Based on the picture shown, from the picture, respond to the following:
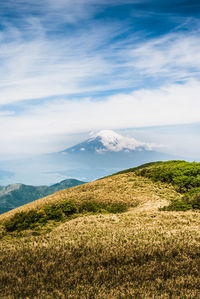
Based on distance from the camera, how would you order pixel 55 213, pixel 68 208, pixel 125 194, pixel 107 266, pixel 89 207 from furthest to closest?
pixel 125 194, pixel 89 207, pixel 68 208, pixel 55 213, pixel 107 266

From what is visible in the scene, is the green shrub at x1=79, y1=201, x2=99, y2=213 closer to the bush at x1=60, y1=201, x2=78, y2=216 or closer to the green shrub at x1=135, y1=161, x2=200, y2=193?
the bush at x1=60, y1=201, x2=78, y2=216

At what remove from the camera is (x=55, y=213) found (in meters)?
16.8

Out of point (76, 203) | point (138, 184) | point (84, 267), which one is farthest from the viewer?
point (138, 184)

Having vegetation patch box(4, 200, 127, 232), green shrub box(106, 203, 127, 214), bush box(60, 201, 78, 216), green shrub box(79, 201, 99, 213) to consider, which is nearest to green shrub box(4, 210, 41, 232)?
vegetation patch box(4, 200, 127, 232)

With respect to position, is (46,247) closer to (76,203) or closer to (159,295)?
(159,295)

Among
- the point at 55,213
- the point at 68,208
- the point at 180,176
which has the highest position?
the point at 180,176

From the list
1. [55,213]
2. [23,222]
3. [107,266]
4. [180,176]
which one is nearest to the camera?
[107,266]

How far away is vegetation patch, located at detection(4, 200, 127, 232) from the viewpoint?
14.9 metres

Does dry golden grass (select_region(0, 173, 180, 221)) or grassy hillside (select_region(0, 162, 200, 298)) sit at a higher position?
dry golden grass (select_region(0, 173, 180, 221))

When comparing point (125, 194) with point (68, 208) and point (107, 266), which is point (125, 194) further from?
point (107, 266)

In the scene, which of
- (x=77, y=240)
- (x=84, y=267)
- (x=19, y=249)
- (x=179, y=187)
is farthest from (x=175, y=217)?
(x=179, y=187)

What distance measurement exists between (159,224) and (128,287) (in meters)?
6.14

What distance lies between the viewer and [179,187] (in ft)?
78.2

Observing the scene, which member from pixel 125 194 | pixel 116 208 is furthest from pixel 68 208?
pixel 125 194
